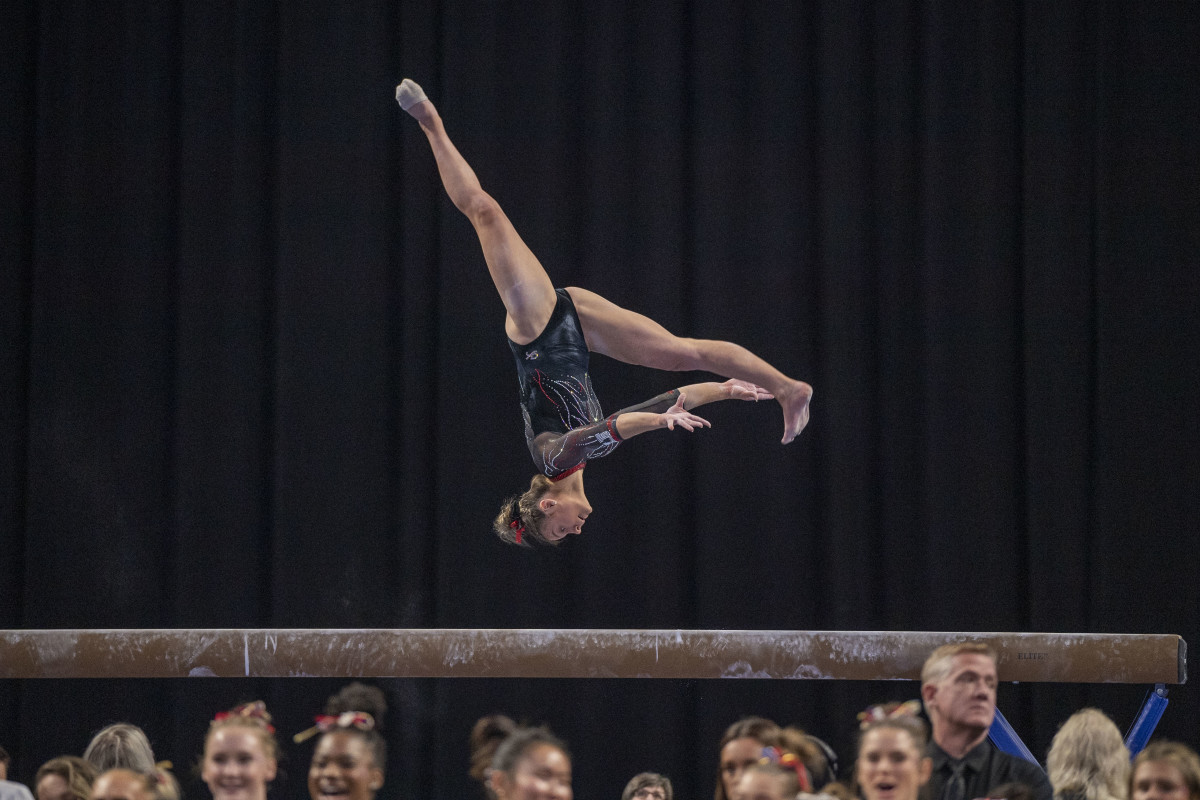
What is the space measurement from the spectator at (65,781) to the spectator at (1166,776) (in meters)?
2.83

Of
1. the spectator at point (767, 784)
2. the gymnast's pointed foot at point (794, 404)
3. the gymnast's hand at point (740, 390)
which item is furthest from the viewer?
the gymnast's pointed foot at point (794, 404)

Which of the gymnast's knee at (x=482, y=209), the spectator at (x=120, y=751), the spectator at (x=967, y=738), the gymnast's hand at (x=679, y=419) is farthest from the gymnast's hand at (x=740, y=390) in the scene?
the spectator at (x=120, y=751)

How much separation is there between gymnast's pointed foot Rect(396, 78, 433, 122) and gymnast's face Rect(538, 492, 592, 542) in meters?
1.65

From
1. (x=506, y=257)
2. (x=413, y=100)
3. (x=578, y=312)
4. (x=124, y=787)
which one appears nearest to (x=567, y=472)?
(x=578, y=312)

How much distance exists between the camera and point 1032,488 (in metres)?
7.08

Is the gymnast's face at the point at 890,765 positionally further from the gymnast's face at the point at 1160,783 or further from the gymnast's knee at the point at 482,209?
the gymnast's knee at the point at 482,209

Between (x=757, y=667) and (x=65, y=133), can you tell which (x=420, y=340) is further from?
(x=757, y=667)

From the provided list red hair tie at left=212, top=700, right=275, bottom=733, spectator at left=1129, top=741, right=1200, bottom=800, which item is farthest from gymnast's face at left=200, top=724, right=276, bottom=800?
spectator at left=1129, top=741, right=1200, bottom=800

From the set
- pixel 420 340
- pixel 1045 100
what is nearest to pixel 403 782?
pixel 420 340

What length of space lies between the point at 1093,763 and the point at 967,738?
0.70 m

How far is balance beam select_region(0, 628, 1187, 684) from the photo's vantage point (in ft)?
15.5

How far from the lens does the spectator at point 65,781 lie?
3.48 meters

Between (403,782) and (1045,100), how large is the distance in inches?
211

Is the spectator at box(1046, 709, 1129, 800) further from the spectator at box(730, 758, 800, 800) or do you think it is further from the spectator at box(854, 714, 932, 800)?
the spectator at box(730, 758, 800, 800)
